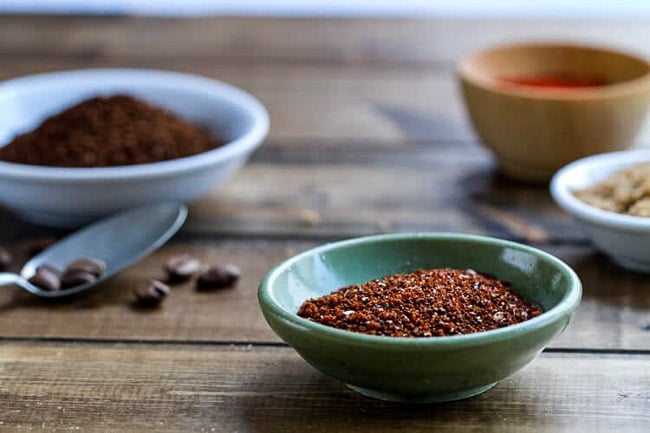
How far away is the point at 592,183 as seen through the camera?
1378 millimetres

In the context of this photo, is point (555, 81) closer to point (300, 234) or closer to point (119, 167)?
point (300, 234)

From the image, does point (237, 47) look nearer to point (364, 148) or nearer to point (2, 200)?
point (364, 148)

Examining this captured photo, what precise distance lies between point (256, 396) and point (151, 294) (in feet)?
0.84

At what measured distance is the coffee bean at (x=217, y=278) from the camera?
49.4 inches

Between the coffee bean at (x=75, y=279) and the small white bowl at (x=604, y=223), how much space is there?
573mm

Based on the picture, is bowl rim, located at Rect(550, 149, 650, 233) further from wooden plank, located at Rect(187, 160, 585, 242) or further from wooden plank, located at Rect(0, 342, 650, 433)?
wooden plank, located at Rect(0, 342, 650, 433)

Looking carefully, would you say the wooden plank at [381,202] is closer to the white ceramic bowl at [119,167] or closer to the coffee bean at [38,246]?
the white ceramic bowl at [119,167]

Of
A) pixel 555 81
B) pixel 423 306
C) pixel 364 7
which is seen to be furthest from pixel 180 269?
pixel 364 7

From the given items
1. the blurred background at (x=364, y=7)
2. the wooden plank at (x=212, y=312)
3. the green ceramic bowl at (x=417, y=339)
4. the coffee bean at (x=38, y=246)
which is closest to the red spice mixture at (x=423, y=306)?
the green ceramic bowl at (x=417, y=339)

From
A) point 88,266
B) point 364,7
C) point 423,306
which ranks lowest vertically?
point 364,7

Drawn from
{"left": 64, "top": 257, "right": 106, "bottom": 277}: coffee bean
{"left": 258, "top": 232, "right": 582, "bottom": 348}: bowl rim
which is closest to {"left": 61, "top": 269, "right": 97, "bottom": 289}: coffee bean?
{"left": 64, "top": 257, "right": 106, "bottom": 277}: coffee bean

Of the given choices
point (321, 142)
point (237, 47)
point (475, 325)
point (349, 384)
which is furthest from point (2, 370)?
point (237, 47)

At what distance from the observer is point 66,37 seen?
241 cm

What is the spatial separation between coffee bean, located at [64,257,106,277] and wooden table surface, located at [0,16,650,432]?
0.03 metres
